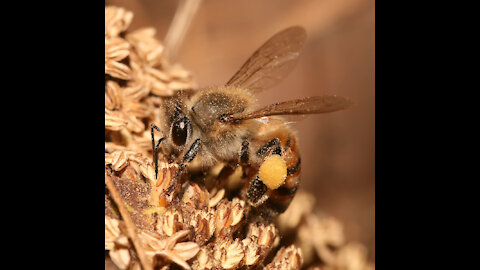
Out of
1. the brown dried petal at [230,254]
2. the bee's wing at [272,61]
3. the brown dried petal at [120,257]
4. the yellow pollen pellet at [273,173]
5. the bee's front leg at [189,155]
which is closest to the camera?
the brown dried petal at [120,257]

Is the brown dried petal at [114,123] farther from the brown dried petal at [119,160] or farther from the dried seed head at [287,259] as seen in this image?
the dried seed head at [287,259]

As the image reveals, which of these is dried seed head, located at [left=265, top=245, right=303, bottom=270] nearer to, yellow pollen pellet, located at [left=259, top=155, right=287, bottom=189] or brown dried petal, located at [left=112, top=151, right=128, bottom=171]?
yellow pollen pellet, located at [left=259, top=155, right=287, bottom=189]

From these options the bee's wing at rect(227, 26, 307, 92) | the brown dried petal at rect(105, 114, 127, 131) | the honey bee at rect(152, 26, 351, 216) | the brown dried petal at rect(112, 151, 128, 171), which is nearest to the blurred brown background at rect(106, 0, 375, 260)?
the bee's wing at rect(227, 26, 307, 92)

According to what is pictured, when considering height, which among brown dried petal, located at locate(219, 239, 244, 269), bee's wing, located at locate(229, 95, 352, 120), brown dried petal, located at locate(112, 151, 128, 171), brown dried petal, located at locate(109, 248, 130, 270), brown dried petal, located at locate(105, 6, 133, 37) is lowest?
brown dried petal, located at locate(219, 239, 244, 269)

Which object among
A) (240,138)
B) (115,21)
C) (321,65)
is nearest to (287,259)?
(240,138)

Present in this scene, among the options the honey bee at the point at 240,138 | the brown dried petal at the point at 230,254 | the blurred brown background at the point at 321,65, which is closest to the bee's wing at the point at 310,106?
the honey bee at the point at 240,138

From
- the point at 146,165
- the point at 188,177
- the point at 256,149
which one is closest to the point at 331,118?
the point at 256,149

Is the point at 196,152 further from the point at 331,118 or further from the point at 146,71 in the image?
the point at 331,118
